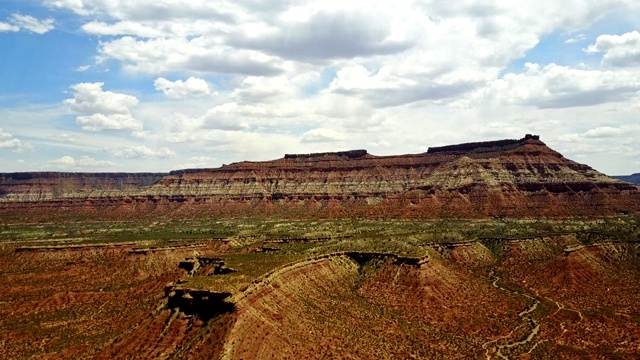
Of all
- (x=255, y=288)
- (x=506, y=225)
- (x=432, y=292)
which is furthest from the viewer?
(x=506, y=225)

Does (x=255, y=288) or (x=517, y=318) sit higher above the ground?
(x=255, y=288)

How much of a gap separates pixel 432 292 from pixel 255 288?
40.4 metres

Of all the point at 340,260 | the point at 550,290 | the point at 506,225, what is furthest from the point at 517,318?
the point at 506,225

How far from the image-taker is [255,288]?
68.2 metres

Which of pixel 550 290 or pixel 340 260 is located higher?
pixel 340 260

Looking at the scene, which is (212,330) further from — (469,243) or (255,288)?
(469,243)

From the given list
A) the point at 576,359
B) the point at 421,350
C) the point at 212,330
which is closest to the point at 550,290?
the point at 576,359

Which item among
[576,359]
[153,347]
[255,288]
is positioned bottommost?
[576,359]

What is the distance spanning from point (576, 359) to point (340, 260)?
4495 centimetres

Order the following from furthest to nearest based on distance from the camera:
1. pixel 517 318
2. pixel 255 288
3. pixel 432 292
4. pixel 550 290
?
pixel 550 290 → pixel 432 292 → pixel 517 318 → pixel 255 288

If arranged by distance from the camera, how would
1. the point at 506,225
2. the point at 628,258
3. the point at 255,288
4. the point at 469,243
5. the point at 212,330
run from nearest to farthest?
the point at 212,330, the point at 255,288, the point at 628,258, the point at 469,243, the point at 506,225

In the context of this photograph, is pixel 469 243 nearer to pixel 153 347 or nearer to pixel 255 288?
pixel 255 288

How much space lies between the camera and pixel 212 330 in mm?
59781

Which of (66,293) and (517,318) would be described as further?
(66,293)
